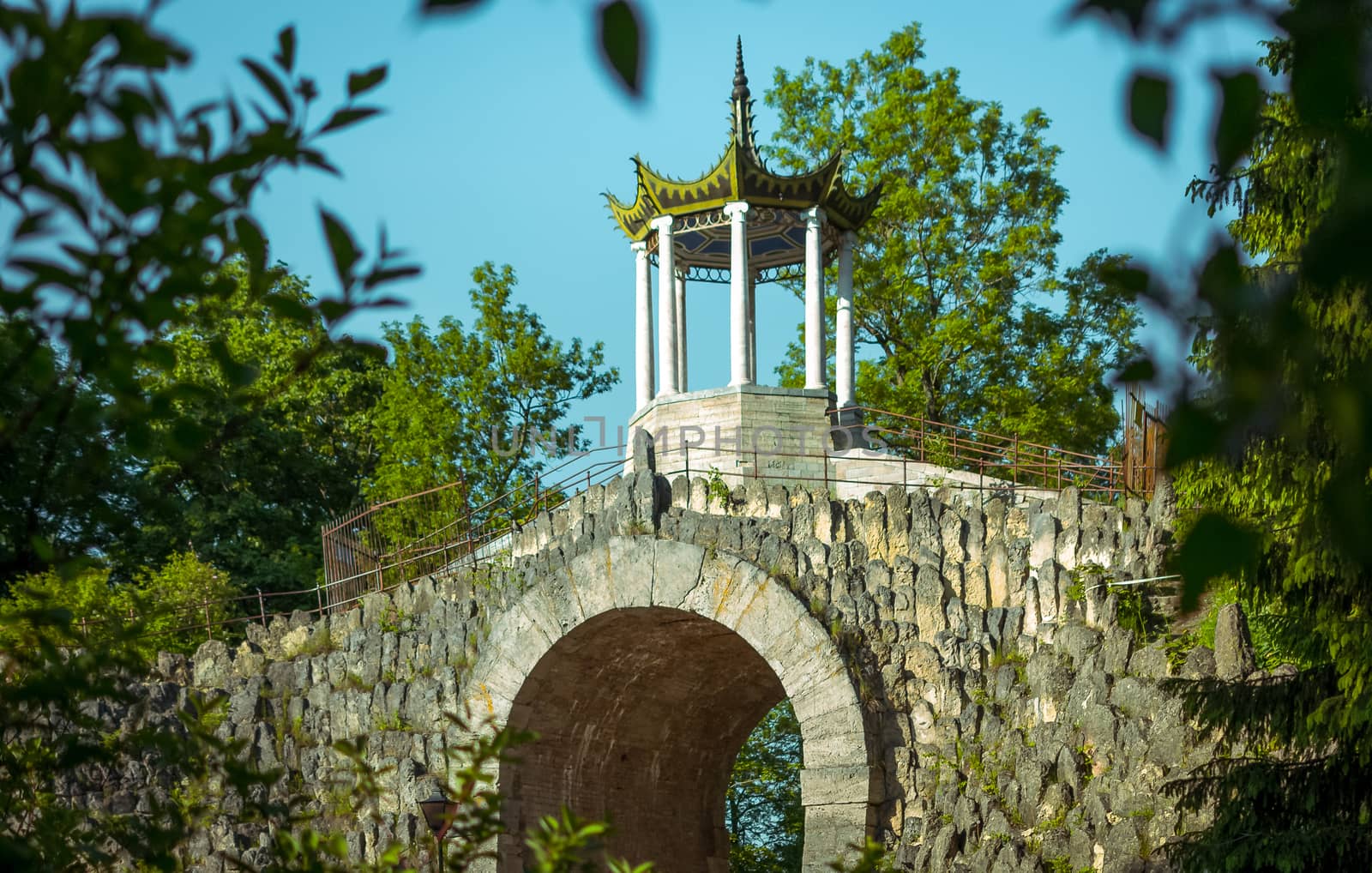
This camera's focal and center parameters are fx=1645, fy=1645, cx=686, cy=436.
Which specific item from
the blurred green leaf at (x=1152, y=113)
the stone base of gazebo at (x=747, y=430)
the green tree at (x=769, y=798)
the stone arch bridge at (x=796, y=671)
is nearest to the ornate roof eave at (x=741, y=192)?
the stone base of gazebo at (x=747, y=430)

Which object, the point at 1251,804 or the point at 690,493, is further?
the point at 690,493

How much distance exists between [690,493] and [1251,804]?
7.06 metres

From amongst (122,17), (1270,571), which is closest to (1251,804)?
(1270,571)

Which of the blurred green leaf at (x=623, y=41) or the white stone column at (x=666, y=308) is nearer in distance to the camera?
the blurred green leaf at (x=623, y=41)

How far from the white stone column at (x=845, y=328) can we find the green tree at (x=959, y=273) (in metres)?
3.48

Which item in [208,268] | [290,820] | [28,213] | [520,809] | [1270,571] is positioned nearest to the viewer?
[28,213]

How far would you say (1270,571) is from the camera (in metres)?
8.66

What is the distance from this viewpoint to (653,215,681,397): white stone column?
19.7 m

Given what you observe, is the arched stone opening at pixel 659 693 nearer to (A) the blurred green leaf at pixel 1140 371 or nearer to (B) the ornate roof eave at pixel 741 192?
(B) the ornate roof eave at pixel 741 192

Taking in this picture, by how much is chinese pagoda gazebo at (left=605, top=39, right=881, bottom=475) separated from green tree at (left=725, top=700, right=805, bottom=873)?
291 inches

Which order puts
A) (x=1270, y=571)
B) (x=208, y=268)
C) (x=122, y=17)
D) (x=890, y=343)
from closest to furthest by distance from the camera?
(x=122, y=17), (x=208, y=268), (x=1270, y=571), (x=890, y=343)

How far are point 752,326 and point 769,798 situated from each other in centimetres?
837

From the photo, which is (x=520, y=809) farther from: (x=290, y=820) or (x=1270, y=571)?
(x=290, y=820)

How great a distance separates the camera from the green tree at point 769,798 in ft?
83.4
